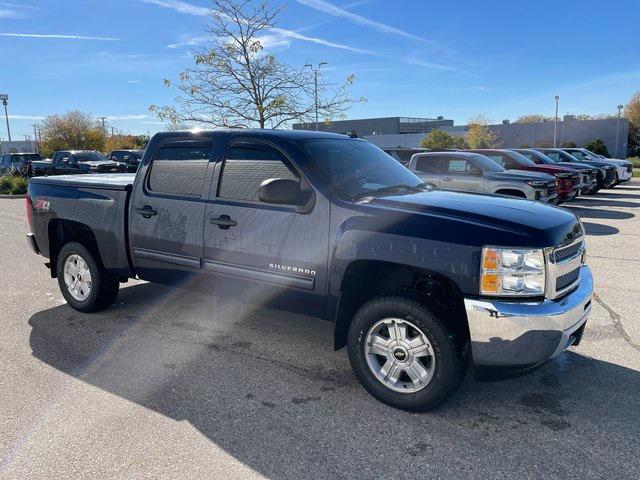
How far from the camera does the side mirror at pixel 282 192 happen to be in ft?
12.1

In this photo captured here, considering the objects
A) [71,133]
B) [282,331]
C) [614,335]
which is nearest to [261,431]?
[282,331]

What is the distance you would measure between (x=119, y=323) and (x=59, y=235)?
4.22ft

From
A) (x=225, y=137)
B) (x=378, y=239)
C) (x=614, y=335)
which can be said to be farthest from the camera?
(x=614, y=335)

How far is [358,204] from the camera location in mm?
3605

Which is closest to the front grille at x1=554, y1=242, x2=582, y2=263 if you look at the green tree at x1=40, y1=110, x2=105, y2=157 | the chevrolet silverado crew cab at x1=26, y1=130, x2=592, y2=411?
the chevrolet silverado crew cab at x1=26, y1=130, x2=592, y2=411

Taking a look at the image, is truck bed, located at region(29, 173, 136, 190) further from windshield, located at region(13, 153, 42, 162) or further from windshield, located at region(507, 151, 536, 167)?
windshield, located at region(13, 153, 42, 162)

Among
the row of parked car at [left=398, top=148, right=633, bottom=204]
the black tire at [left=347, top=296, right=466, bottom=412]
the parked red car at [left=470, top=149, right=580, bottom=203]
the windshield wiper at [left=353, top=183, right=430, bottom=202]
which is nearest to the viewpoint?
the black tire at [left=347, top=296, right=466, bottom=412]

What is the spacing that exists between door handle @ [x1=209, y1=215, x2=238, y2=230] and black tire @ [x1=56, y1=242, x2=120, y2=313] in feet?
5.89

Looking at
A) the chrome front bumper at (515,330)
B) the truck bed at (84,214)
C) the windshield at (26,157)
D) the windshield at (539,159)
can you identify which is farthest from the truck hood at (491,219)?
the windshield at (26,157)

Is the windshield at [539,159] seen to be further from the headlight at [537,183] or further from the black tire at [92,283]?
the black tire at [92,283]

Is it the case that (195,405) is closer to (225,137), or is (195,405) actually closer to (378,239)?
(378,239)

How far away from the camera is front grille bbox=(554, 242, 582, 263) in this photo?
3.27 m

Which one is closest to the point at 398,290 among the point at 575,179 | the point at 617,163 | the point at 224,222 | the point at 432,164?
the point at 224,222

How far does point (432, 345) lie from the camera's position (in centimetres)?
329
